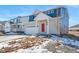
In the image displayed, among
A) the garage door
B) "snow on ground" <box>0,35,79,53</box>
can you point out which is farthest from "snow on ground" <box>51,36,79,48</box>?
the garage door

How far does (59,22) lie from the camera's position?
1374mm

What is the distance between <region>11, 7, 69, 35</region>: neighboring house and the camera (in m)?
1.37

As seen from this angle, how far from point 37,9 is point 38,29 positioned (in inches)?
6.5

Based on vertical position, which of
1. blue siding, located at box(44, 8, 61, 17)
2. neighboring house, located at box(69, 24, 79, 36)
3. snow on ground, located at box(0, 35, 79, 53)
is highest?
blue siding, located at box(44, 8, 61, 17)

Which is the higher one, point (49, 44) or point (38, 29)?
point (38, 29)

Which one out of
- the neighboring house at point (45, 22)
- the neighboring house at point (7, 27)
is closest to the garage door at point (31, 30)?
the neighboring house at point (45, 22)

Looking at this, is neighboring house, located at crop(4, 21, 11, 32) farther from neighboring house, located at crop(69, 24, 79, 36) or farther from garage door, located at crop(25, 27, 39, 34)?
neighboring house, located at crop(69, 24, 79, 36)

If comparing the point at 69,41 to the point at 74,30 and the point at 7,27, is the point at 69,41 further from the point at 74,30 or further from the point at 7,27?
the point at 7,27

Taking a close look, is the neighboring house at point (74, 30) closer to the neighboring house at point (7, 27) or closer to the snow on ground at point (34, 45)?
the snow on ground at point (34, 45)

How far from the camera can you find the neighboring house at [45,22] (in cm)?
137
